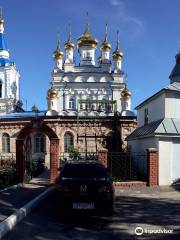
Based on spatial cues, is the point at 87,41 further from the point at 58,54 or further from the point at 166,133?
the point at 166,133

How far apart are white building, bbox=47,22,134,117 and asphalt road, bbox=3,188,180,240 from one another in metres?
28.1

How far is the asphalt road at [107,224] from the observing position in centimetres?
814

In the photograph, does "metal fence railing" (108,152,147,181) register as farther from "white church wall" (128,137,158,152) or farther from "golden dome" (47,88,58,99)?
"golden dome" (47,88,58,99)

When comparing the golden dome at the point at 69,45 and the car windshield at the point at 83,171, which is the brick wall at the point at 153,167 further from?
the golden dome at the point at 69,45

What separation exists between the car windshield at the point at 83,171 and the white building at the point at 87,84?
28.7 m

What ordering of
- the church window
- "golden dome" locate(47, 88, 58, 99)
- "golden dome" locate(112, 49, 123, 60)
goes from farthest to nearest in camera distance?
"golden dome" locate(112, 49, 123, 60)
"golden dome" locate(47, 88, 58, 99)
the church window

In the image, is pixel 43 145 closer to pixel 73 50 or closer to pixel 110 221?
pixel 73 50

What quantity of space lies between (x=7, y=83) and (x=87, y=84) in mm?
10843

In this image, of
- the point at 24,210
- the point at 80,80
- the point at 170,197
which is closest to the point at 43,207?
the point at 24,210

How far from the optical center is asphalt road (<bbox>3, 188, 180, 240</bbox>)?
8.14 meters

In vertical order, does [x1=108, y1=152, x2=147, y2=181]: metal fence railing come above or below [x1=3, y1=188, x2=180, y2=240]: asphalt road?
above

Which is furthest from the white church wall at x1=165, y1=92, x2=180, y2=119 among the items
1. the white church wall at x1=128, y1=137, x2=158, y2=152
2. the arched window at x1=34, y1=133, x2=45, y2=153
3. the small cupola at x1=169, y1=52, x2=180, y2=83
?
the arched window at x1=34, y1=133, x2=45, y2=153

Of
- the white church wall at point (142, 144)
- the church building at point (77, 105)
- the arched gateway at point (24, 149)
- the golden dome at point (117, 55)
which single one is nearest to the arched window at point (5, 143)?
the church building at point (77, 105)

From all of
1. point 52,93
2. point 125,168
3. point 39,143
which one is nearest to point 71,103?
point 52,93
